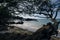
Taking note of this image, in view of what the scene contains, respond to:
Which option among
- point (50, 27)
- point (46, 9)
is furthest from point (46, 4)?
A: point (50, 27)

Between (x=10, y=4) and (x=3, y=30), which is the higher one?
(x=10, y=4)

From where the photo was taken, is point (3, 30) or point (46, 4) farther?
point (3, 30)

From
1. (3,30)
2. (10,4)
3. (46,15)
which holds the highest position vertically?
(10,4)

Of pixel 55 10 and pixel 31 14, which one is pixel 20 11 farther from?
pixel 55 10

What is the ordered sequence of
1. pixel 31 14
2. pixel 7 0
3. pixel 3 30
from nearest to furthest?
pixel 7 0
pixel 31 14
pixel 3 30

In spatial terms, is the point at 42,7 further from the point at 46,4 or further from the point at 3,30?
the point at 3,30

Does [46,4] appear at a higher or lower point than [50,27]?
higher

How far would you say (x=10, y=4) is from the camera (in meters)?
16.4

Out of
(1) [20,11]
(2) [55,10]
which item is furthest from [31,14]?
(2) [55,10]

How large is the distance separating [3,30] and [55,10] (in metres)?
6.78

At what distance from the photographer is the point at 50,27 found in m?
16.3

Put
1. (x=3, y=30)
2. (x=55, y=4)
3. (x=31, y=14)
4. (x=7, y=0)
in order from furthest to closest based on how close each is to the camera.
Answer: (x=3, y=30) < (x=31, y=14) < (x=55, y=4) < (x=7, y=0)

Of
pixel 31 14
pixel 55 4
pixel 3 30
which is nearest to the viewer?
pixel 55 4

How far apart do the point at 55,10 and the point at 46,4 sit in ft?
2.91
